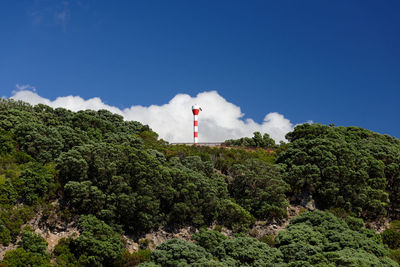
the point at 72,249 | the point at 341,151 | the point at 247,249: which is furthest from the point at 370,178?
the point at 72,249

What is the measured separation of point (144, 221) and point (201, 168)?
9826 millimetres

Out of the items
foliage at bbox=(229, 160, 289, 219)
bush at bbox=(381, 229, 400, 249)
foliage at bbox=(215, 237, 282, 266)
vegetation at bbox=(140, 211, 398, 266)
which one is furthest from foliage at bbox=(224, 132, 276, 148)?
foliage at bbox=(215, 237, 282, 266)

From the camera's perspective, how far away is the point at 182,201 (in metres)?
32.4

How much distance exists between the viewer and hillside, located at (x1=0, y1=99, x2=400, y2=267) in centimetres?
2570

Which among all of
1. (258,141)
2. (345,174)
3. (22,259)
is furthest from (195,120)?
(22,259)

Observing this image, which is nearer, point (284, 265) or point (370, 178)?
point (284, 265)

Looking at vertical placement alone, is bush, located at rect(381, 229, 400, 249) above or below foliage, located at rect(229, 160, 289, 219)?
below

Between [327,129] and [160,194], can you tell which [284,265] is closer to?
[160,194]

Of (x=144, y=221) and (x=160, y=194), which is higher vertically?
(x=160, y=194)

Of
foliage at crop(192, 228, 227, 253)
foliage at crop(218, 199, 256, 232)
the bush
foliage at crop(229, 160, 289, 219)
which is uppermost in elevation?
foliage at crop(229, 160, 289, 219)

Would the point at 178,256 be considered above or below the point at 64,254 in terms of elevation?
above

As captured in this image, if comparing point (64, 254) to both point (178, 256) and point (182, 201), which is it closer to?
point (178, 256)

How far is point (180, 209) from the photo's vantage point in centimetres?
3131

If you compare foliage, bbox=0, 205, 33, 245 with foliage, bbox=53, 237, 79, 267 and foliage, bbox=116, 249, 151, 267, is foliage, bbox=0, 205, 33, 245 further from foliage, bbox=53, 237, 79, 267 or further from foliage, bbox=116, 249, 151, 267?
foliage, bbox=116, 249, 151, 267
